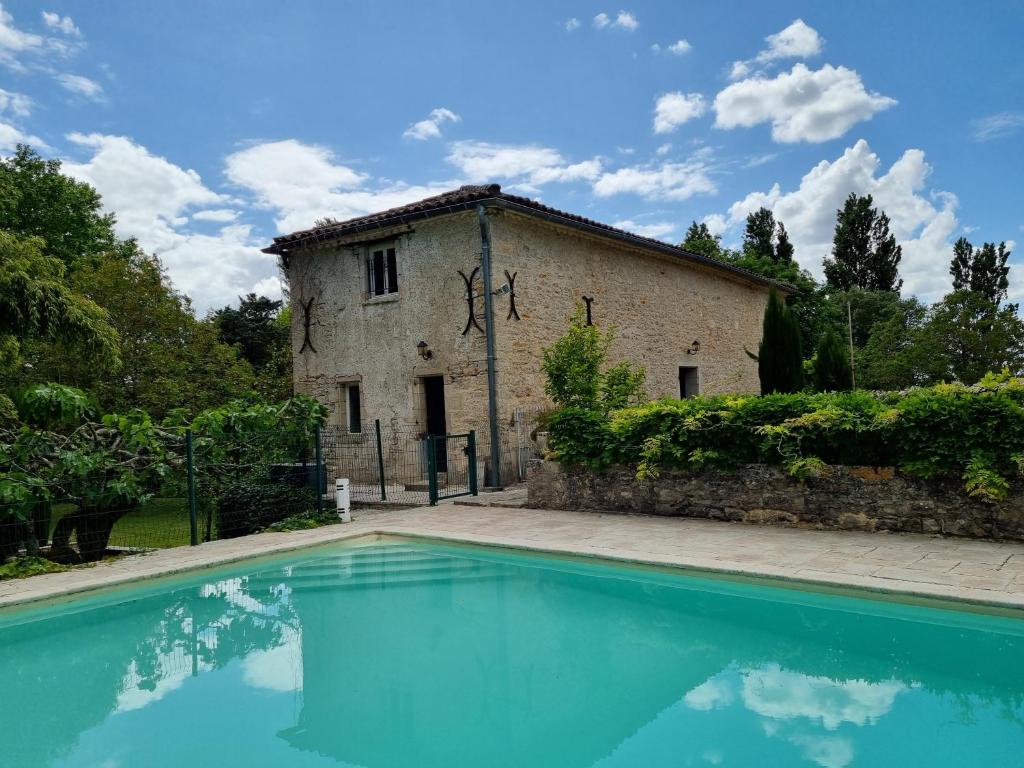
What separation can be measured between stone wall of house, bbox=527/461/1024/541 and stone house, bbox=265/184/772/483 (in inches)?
129

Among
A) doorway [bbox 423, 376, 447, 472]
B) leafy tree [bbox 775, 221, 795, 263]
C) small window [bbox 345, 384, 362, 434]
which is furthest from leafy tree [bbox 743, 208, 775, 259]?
small window [bbox 345, 384, 362, 434]

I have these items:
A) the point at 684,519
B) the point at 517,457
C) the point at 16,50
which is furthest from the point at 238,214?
the point at 684,519

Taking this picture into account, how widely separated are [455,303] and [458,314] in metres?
0.23

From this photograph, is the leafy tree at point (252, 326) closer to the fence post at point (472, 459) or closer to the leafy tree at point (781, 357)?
the fence post at point (472, 459)

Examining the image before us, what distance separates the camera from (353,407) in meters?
15.5

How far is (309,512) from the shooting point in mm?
10008

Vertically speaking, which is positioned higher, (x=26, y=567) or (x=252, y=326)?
(x=252, y=326)

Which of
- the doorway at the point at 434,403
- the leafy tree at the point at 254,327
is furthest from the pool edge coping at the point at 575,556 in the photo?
the leafy tree at the point at 254,327

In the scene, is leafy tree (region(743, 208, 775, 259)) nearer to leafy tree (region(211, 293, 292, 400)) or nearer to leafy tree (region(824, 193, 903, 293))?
leafy tree (region(824, 193, 903, 293))

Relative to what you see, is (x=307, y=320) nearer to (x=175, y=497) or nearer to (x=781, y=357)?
(x=175, y=497)

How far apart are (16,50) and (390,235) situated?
25.7 feet

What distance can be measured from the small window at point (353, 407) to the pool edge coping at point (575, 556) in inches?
241

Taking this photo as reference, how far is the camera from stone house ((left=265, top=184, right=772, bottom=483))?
13344mm

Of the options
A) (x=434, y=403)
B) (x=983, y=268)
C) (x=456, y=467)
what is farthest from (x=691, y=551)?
(x=983, y=268)
